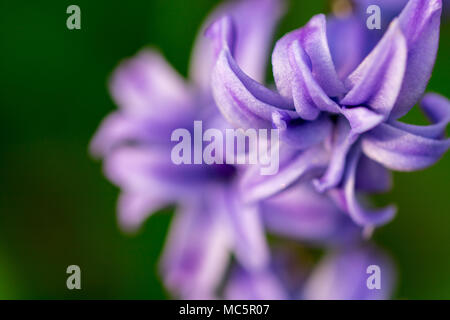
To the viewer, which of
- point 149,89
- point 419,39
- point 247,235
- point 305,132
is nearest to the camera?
point 419,39

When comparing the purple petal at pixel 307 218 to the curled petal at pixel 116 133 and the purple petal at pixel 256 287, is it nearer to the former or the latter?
the purple petal at pixel 256 287

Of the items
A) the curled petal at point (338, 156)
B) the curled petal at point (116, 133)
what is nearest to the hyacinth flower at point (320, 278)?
the curled petal at point (116, 133)

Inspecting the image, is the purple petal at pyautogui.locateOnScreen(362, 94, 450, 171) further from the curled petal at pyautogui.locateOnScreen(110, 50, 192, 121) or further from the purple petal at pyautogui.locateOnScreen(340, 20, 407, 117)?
the curled petal at pyautogui.locateOnScreen(110, 50, 192, 121)

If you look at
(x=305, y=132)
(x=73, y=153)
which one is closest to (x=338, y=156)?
(x=305, y=132)

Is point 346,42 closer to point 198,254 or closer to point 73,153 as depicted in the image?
point 198,254

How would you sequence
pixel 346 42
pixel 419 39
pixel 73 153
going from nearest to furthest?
pixel 419 39, pixel 346 42, pixel 73 153
